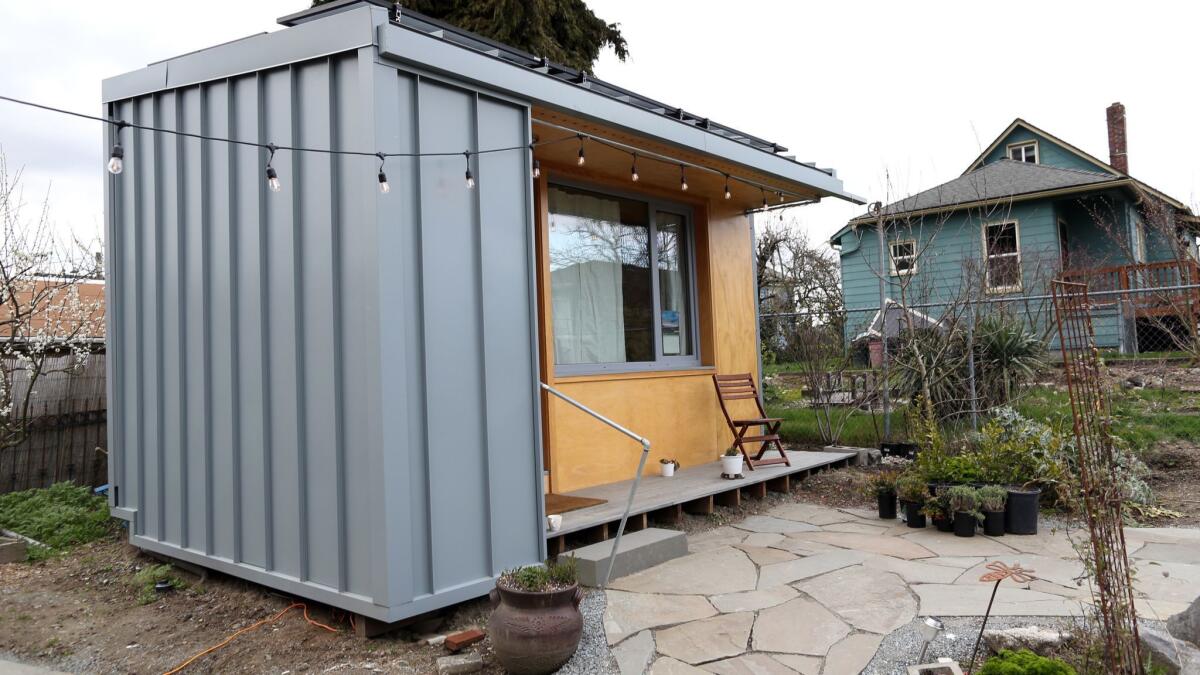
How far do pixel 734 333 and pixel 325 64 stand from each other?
4.47 m

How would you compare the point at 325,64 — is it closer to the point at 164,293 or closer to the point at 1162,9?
the point at 164,293

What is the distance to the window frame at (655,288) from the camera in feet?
18.6

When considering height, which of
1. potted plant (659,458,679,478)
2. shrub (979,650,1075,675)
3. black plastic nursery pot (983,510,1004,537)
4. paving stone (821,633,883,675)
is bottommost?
paving stone (821,633,883,675)

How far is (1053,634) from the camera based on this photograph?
2.76 meters

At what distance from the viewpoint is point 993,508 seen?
4.68 metres

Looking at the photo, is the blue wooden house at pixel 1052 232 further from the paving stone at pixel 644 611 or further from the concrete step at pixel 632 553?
the paving stone at pixel 644 611

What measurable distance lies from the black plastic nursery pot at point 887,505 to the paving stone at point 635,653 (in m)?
2.67

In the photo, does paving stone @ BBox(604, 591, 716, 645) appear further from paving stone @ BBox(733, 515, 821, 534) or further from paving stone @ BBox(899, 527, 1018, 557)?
paving stone @ BBox(899, 527, 1018, 557)

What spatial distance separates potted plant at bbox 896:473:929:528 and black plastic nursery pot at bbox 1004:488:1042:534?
49 cm

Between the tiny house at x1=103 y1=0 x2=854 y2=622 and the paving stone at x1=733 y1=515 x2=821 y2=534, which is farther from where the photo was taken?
the paving stone at x1=733 y1=515 x2=821 y2=534

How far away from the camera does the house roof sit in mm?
12969

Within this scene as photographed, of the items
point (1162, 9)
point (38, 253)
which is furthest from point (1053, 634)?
point (38, 253)

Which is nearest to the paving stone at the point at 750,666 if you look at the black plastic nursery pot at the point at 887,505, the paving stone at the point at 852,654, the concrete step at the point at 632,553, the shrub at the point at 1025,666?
the paving stone at the point at 852,654

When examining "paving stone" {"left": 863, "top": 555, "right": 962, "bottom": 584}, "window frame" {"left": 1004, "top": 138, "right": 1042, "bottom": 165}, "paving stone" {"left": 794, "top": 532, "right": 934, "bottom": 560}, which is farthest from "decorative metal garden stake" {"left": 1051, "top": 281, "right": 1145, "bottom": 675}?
"window frame" {"left": 1004, "top": 138, "right": 1042, "bottom": 165}
